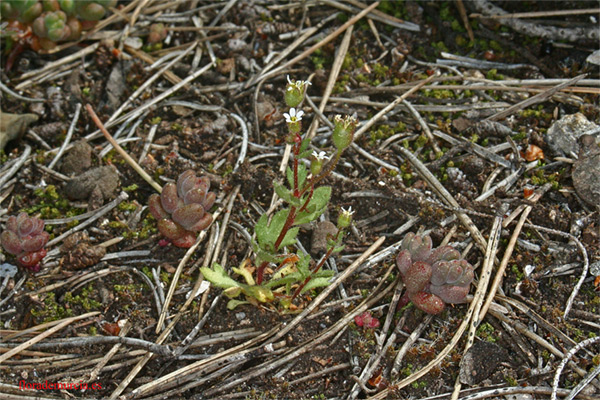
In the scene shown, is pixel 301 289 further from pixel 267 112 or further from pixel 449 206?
pixel 267 112

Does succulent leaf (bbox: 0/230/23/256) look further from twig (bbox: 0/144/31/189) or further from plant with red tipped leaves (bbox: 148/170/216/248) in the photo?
plant with red tipped leaves (bbox: 148/170/216/248)

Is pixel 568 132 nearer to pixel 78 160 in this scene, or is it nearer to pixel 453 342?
pixel 453 342

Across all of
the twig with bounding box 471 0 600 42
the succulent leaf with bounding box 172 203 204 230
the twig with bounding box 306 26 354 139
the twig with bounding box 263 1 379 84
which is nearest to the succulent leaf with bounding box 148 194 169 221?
the succulent leaf with bounding box 172 203 204 230

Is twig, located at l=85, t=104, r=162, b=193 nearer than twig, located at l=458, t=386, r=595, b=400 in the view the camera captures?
No

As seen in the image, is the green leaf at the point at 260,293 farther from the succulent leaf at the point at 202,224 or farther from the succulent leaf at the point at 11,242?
the succulent leaf at the point at 11,242

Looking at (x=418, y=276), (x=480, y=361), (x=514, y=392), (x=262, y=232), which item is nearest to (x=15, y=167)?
(x=262, y=232)

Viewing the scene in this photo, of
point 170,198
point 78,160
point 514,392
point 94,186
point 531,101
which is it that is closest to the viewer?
point 514,392
